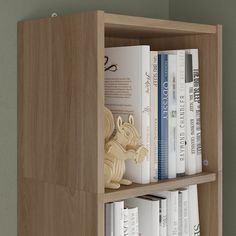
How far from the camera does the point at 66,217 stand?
4.25 ft

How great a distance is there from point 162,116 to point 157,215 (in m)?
0.24

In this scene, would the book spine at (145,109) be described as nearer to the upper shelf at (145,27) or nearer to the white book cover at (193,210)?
the upper shelf at (145,27)

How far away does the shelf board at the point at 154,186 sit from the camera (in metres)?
1.25

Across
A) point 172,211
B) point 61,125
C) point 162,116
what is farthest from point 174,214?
point 61,125

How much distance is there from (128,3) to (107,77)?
0.36 metres

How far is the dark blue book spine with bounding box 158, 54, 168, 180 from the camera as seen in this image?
1401 millimetres

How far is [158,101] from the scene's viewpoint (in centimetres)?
140

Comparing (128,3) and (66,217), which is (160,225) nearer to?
(66,217)

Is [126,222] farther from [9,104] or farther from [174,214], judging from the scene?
[9,104]

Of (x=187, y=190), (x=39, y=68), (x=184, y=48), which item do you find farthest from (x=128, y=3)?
(x=187, y=190)

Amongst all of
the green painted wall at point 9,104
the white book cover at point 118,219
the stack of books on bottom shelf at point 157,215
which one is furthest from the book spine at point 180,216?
the green painted wall at point 9,104

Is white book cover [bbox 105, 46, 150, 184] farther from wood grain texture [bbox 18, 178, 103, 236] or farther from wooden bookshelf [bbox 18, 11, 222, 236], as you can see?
wood grain texture [bbox 18, 178, 103, 236]

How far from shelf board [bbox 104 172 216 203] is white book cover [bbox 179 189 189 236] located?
58mm

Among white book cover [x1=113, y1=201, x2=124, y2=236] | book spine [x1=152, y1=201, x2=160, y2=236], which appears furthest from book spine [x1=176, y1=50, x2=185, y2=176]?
white book cover [x1=113, y1=201, x2=124, y2=236]
